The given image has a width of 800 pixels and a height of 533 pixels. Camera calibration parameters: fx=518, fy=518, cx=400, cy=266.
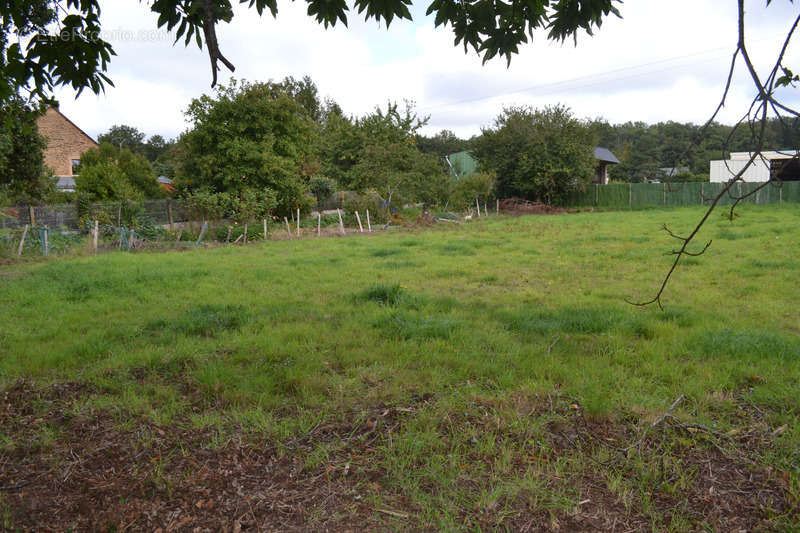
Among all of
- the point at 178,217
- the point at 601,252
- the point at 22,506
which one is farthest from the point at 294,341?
the point at 178,217

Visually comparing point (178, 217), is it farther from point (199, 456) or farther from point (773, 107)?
point (773, 107)

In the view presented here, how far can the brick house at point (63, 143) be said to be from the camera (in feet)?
126

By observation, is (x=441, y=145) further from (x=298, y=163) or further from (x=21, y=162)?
(x=21, y=162)

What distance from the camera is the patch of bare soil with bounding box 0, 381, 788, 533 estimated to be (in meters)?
2.46

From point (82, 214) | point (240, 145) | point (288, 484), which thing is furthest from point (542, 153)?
point (288, 484)

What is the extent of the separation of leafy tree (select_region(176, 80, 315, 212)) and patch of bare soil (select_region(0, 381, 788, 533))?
18068mm

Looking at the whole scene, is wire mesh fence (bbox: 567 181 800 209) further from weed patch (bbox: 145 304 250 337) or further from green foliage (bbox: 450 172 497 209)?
weed patch (bbox: 145 304 250 337)

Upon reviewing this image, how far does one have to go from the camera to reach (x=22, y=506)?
8.44ft

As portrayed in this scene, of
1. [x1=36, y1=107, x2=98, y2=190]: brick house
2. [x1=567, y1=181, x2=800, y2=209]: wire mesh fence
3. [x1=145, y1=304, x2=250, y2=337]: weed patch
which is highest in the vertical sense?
[x1=36, y1=107, x2=98, y2=190]: brick house

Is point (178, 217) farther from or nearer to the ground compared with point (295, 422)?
farther from the ground

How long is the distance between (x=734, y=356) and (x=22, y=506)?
510 cm

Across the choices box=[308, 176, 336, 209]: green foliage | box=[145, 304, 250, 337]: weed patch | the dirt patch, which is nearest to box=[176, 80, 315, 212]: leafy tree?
box=[308, 176, 336, 209]: green foliage

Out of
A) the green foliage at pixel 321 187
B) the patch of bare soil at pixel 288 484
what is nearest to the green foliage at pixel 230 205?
the green foliage at pixel 321 187

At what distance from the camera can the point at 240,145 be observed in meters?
20.3
